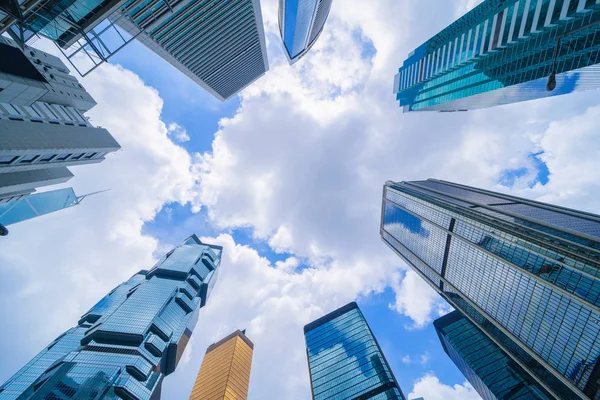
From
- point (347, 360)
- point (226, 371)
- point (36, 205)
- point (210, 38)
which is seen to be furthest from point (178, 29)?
point (226, 371)

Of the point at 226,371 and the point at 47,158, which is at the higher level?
the point at 226,371

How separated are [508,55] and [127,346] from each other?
511 ft

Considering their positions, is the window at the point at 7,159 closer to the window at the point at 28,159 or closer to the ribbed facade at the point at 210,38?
the window at the point at 28,159

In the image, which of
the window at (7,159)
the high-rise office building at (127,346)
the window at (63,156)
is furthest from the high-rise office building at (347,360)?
the window at (7,159)

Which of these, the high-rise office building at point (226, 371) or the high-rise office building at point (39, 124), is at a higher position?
the high-rise office building at point (226, 371)

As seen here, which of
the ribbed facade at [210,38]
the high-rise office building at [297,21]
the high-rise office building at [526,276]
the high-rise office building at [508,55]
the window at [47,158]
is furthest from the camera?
the high-rise office building at [297,21]


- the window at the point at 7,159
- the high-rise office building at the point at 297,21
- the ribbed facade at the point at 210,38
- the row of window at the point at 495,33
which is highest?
the high-rise office building at the point at 297,21

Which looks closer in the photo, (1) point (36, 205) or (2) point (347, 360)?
(1) point (36, 205)

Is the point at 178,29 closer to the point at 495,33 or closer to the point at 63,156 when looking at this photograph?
the point at 63,156

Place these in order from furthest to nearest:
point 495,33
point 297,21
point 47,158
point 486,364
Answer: point 297,21 < point 486,364 < point 495,33 < point 47,158

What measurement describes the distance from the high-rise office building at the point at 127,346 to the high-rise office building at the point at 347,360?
62811 mm

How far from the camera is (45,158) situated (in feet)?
182

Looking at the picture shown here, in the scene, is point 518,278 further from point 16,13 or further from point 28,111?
point 28,111

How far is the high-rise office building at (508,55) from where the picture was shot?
57956 millimetres
